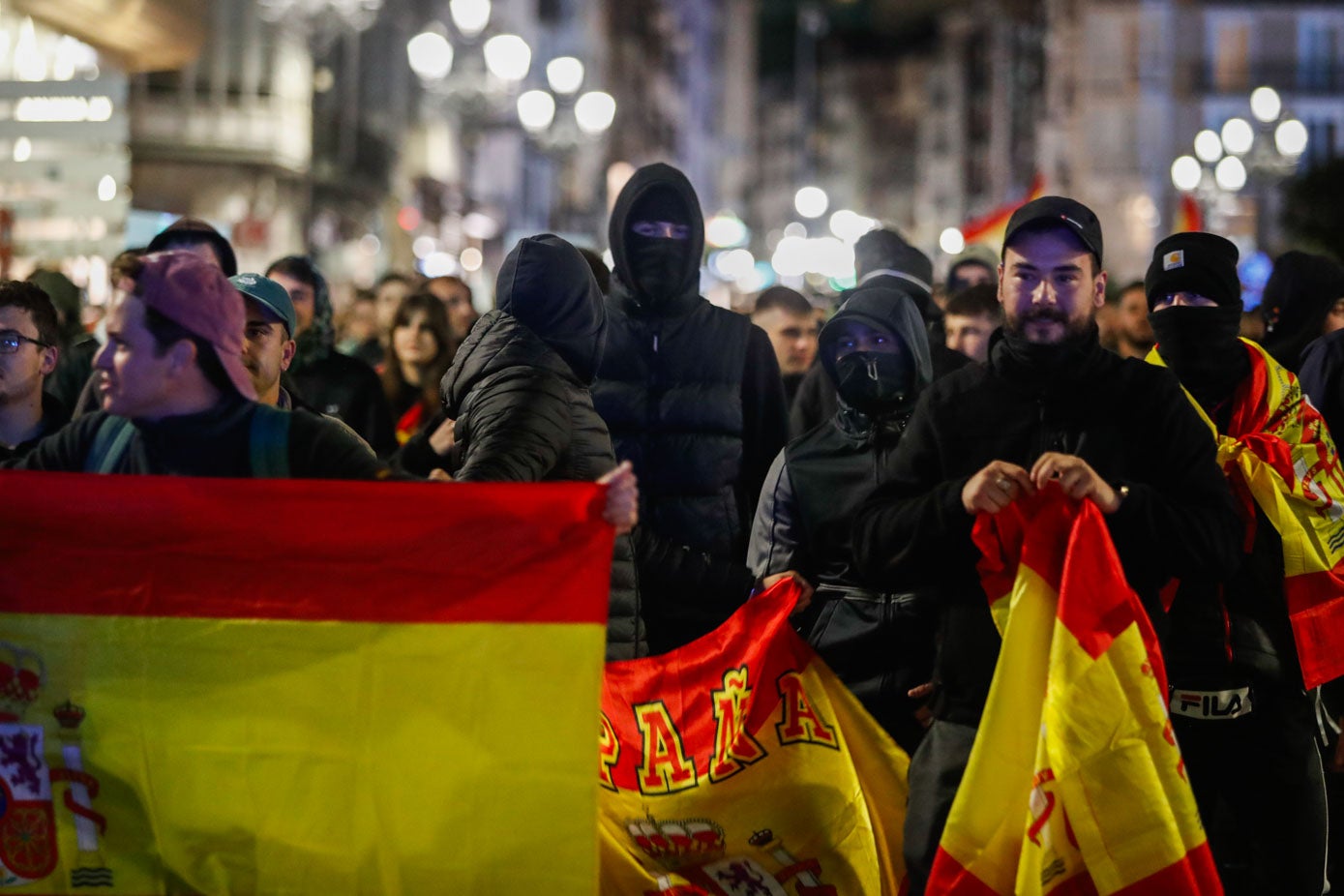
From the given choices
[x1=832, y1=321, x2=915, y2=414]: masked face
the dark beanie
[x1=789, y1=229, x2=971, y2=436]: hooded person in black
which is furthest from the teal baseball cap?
the dark beanie

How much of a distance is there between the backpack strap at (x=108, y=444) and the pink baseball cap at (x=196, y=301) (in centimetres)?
34

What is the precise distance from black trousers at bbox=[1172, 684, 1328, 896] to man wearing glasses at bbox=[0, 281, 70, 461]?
148 inches

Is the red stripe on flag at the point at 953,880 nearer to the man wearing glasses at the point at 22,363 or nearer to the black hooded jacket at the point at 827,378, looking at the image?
the man wearing glasses at the point at 22,363

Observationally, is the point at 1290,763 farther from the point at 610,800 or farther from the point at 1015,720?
the point at 610,800

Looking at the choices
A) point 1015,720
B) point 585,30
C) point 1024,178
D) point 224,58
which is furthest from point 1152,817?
point 1024,178

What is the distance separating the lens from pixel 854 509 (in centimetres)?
579

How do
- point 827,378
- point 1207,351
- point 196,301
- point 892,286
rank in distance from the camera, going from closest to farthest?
1. point 196,301
2. point 1207,351
3. point 827,378
4. point 892,286

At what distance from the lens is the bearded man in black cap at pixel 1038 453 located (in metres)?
4.70

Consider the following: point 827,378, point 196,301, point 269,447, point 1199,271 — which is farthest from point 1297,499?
point 196,301

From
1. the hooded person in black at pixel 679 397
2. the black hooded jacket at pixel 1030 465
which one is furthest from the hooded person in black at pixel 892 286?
the black hooded jacket at pixel 1030 465

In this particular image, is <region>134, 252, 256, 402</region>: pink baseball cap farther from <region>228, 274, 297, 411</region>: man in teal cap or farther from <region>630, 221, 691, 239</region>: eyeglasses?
<region>630, 221, 691, 239</region>: eyeglasses

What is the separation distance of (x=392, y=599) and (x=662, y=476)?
7.15 ft

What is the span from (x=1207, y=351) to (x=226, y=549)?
122 inches

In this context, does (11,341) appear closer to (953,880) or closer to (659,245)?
(659,245)
